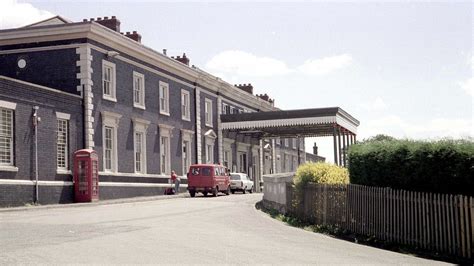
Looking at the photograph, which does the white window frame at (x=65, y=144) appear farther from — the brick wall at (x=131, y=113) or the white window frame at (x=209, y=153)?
the white window frame at (x=209, y=153)

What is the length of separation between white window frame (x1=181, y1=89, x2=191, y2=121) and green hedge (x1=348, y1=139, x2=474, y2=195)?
2613cm

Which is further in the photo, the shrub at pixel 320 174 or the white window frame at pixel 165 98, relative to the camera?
the white window frame at pixel 165 98

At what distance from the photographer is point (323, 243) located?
13.8 metres

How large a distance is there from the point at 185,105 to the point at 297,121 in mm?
8148

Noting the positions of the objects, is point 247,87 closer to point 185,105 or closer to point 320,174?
point 185,105

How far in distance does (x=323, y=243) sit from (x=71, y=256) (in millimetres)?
6007

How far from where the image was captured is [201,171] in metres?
35.6

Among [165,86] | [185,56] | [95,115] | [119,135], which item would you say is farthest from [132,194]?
[185,56]

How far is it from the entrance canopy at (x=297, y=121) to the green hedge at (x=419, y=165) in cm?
2494

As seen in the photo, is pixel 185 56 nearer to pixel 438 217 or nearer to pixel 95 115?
pixel 95 115

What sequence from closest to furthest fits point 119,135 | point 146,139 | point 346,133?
point 119,135, point 146,139, point 346,133

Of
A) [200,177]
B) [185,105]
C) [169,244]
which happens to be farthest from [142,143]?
[169,244]

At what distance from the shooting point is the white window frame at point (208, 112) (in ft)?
149

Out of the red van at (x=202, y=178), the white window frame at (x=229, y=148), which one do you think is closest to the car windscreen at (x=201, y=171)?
the red van at (x=202, y=178)
